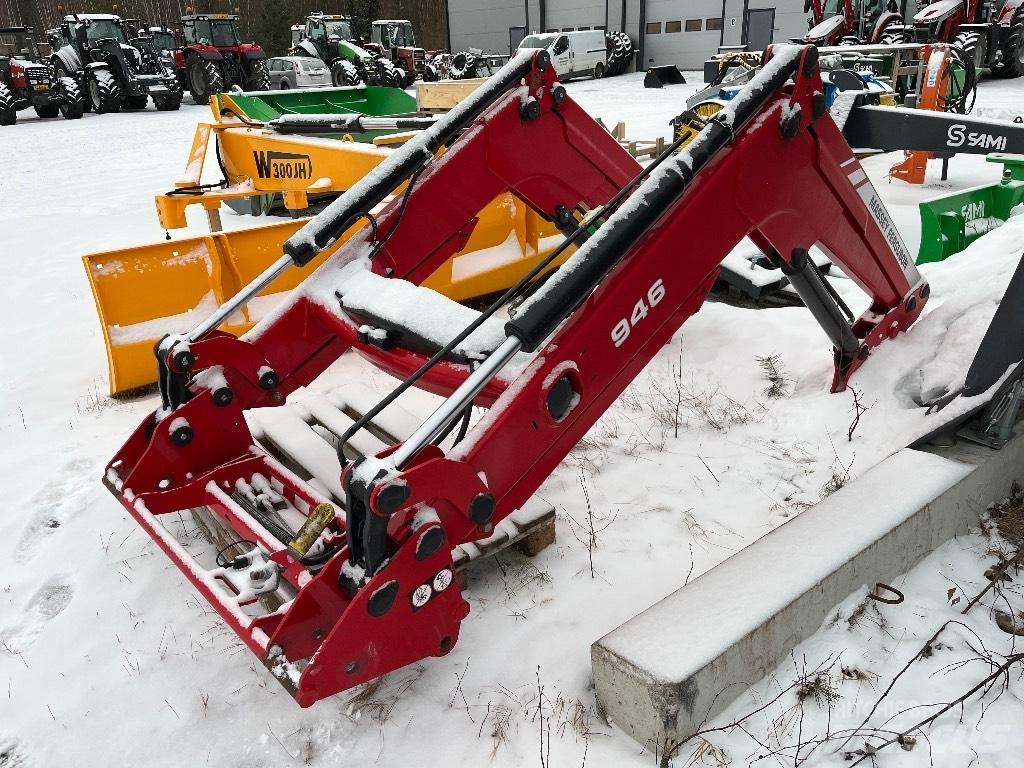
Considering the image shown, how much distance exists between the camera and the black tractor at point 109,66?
23234 millimetres

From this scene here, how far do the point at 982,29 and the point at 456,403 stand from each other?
1910cm

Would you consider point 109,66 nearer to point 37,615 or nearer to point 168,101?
point 168,101

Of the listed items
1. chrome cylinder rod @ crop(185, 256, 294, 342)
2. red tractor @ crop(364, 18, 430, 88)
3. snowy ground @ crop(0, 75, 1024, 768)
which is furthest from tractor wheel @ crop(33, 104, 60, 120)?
chrome cylinder rod @ crop(185, 256, 294, 342)

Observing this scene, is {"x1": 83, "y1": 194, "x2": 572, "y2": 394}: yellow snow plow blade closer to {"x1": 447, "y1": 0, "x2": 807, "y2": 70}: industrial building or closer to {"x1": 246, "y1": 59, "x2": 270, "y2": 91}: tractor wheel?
{"x1": 246, "y1": 59, "x2": 270, "y2": 91}: tractor wheel

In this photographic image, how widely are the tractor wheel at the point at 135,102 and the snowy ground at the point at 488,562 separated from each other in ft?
68.2

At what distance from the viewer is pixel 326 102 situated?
11.8 metres

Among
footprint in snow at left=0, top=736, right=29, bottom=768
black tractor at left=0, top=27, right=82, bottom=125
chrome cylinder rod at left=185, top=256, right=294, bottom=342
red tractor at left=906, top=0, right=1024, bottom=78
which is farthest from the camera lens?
black tractor at left=0, top=27, right=82, bottom=125

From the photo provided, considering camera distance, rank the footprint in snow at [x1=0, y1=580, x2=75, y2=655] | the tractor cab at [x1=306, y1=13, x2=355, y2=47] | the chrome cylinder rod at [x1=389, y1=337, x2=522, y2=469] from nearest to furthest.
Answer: the chrome cylinder rod at [x1=389, y1=337, x2=522, y2=469], the footprint in snow at [x1=0, y1=580, x2=75, y2=655], the tractor cab at [x1=306, y1=13, x2=355, y2=47]

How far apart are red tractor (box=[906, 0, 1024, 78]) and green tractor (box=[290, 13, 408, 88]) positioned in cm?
1481

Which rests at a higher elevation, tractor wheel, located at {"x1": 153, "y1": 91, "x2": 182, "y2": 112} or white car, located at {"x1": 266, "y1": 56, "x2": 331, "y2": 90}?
white car, located at {"x1": 266, "y1": 56, "x2": 331, "y2": 90}

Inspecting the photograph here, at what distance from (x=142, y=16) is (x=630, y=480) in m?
50.1

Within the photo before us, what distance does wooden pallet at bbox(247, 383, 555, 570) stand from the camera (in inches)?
123

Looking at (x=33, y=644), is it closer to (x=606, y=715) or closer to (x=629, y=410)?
(x=606, y=715)

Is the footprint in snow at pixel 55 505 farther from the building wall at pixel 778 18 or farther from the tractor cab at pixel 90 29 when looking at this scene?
the building wall at pixel 778 18
